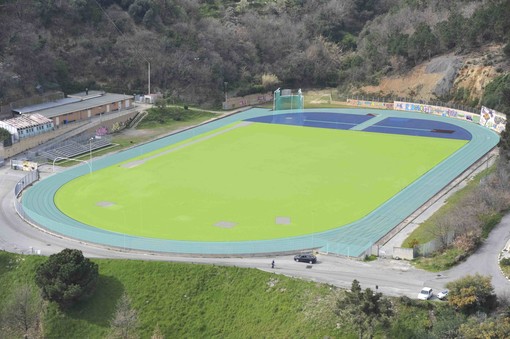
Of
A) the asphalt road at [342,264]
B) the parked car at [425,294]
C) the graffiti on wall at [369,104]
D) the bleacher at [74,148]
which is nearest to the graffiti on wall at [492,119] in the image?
the graffiti on wall at [369,104]

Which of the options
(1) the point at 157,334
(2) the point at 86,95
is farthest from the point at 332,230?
(2) the point at 86,95

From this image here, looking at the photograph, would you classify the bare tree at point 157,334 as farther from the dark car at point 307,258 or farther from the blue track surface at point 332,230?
the dark car at point 307,258

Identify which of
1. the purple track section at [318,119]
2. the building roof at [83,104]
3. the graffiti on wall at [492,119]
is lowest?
the purple track section at [318,119]

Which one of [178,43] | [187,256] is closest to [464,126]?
[178,43]

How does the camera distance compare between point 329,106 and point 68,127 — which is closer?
point 68,127

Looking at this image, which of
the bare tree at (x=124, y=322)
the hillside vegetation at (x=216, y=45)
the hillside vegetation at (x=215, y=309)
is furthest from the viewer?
the hillside vegetation at (x=216, y=45)

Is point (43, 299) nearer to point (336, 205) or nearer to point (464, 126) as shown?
point (336, 205)

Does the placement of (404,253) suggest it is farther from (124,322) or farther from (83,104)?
(83,104)
